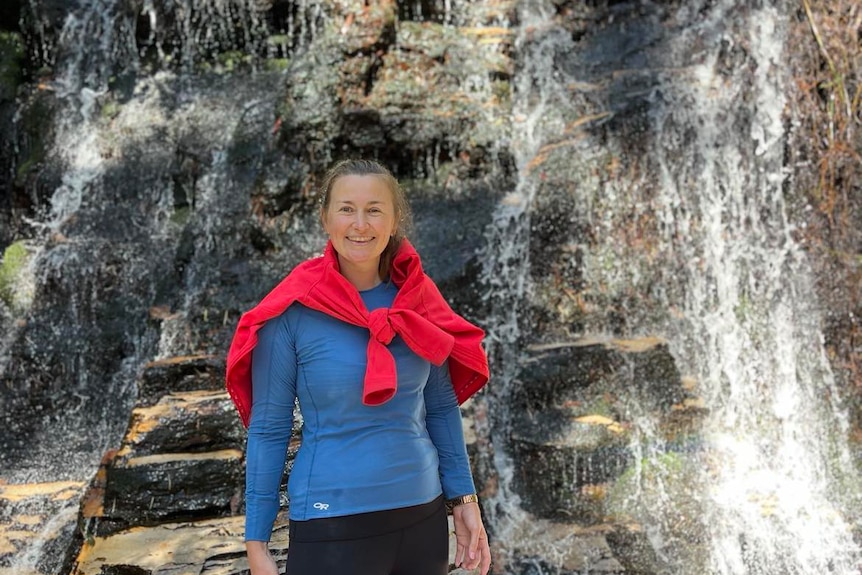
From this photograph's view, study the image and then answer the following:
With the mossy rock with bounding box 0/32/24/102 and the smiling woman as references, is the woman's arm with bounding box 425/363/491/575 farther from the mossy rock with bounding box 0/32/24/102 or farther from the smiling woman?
the mossy rock with bounding box 0/32/24/102

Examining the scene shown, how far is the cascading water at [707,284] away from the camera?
5.06m

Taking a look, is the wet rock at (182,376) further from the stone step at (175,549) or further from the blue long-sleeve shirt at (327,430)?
the blue long-sleeve shirt at (327,430)

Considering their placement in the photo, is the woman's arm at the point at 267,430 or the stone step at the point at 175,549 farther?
the stone step at the point at 175,549

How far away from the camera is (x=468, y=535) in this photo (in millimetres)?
1847

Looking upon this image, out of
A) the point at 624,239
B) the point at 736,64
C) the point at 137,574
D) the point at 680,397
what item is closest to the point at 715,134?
the point at 736,64

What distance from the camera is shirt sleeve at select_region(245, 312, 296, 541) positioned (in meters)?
1.61

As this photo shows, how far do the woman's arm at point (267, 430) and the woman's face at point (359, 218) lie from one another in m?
0.21

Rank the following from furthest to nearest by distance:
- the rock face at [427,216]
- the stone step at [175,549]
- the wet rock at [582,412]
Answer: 1. the wet rock at [582,412]
2. the rock face at [427,216]
3. the stone step at [175,549]

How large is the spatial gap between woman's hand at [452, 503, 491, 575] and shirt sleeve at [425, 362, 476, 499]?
0.04m

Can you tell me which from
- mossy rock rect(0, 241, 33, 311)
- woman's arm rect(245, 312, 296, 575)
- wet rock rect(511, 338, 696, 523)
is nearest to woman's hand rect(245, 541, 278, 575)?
woman's arm rect(245, 312, 296, 575)

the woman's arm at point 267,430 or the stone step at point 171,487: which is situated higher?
the woman's arm at point 267,430

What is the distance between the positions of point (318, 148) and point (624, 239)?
2.82 meters

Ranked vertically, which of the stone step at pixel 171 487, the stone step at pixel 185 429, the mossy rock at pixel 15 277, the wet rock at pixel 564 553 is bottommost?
the wet rock at pixel 564 553

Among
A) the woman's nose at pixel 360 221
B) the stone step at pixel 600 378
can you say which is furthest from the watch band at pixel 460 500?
the stone step at pixel 600 378
